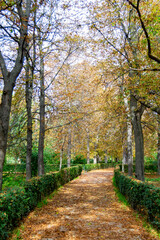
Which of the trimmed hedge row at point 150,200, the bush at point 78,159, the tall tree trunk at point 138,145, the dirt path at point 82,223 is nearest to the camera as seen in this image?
the dirt path at point 82,223

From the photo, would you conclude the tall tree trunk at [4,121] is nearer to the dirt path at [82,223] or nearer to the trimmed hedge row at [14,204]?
the trimmed hedge row at [14,204]

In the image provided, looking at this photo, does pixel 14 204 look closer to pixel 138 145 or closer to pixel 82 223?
pixel 82 223

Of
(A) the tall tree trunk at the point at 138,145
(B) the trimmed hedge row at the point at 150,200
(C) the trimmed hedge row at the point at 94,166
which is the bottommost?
(C) the trimmed hedge row at the point at 94,166

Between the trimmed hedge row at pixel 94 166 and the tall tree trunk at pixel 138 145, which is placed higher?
the tall tree trunk at pixel 138 145

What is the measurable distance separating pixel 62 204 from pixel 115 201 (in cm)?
249

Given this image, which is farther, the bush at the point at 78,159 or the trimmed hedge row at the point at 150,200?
the bush at the point at 78,159

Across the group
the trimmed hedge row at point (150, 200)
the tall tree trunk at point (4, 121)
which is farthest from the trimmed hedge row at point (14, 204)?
the trimmed hedge row at point (150, 200)

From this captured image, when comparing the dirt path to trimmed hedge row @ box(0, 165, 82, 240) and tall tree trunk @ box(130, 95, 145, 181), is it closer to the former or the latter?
trimmed hedge row @ box(0, 165, 82, 240)

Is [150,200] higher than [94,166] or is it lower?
higher

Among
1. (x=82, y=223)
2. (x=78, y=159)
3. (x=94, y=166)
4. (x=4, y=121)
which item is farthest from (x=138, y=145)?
(x=94, y=166)

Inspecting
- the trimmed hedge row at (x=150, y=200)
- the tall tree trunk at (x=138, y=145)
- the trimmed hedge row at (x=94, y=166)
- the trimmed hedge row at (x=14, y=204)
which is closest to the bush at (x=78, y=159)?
the trimmed hedge row at (x=94, y=166)

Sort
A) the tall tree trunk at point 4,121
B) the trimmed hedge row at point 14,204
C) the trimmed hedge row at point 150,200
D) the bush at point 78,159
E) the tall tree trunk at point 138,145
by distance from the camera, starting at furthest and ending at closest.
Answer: the bush at point 78,159 < the tall tree trunk at point 138,145 < the tall tree trunk at point 4,121 < the trimmed hedge row at point 150,200 < the trimmed hedge row at point 14,204

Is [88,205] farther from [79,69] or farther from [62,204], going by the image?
[79,69]

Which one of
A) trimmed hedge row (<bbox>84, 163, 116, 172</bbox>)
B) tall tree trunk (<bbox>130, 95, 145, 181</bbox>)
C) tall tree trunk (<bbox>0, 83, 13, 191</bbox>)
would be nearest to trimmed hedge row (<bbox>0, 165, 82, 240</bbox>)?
tall tree trunk (<bbox>0, 83, 13, 191</bbox>)
